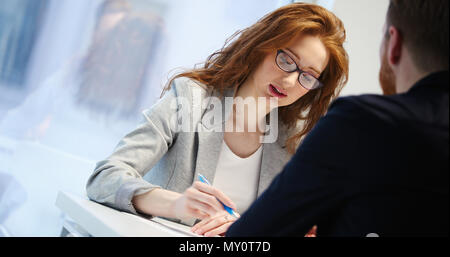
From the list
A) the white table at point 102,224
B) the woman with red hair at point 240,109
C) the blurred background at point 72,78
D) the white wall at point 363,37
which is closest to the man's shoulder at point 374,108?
the white table at point 102,224

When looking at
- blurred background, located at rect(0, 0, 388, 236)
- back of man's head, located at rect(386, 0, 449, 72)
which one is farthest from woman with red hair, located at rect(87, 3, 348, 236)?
back of man's head, located at rect(386, 0, 449, 72)

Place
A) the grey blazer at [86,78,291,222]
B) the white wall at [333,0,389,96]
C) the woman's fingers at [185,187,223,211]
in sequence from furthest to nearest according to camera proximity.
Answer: the white wall at [333,0,389,96] → the grey blazer at [86,78,291,222] → the woman's fingers at [185,187,223,211]

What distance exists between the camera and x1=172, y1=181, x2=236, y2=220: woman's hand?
0.96 meters

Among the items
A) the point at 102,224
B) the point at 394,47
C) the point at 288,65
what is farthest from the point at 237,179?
the point at 394,47

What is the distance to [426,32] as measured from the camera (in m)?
0.66

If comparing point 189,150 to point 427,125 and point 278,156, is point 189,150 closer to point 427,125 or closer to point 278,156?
point 278,156

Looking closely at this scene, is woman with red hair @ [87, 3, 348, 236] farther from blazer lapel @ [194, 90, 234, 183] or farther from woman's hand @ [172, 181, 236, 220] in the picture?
woman's hand @ [172, 181, 236, 220]

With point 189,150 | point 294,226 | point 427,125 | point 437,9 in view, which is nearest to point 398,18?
point 437,9

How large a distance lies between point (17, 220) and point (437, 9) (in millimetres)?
1628

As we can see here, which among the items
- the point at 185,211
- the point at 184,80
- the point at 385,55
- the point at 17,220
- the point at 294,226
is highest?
the point at 385,55

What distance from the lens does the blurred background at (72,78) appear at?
1561 millimetres

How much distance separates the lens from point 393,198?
560 mm

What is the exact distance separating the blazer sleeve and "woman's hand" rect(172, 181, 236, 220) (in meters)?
0.12

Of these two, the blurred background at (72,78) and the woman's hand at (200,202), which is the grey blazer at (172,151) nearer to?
the woman's hand at (200,202)
